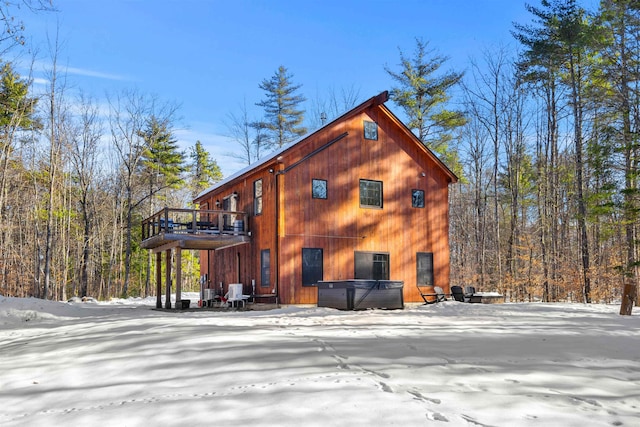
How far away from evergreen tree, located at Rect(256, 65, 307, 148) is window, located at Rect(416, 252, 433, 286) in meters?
22.5

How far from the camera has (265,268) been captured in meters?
17.9

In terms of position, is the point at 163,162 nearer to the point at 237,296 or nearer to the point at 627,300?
the point at 237,296

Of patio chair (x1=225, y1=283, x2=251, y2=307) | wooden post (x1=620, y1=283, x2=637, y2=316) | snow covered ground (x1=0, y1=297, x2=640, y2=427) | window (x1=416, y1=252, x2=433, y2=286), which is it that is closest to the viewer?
snow covered ground (x1=0, y1=297, x2=640, y2=427)

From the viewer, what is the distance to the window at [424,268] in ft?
64.1

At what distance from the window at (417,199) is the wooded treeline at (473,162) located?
5661 millimetres

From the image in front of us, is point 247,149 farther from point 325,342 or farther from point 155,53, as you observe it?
point 325,342

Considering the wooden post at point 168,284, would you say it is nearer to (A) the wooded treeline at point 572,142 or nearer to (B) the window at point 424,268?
(B) the window at point 424,268

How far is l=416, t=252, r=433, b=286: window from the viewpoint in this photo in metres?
19.5

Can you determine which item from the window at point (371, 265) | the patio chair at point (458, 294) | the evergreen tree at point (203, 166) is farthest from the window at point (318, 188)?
the evergreen tree at point (203, 166)

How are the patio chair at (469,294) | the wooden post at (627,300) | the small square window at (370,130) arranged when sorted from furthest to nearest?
the small square window at (370,130) < the patio chair at (469,294) < the wooden post at (627,300)

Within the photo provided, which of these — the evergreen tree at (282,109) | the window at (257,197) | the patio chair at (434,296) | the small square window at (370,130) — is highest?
→ the evergreen tree at (282,109)

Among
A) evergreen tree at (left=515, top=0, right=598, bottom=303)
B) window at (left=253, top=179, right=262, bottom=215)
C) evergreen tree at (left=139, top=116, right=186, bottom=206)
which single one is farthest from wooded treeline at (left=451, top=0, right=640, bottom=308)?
evergreen tree at (left=139, top=116, right=186, bottom=206)

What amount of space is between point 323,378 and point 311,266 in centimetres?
1232

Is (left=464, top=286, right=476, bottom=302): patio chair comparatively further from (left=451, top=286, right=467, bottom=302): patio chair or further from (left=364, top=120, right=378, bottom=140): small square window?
(left=364, top=120, right=378, bottom=140): small square window
